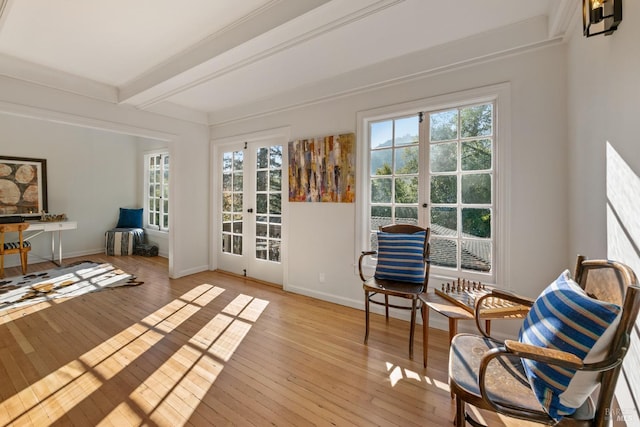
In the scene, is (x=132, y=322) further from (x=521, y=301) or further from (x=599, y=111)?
(x=599, y=111)

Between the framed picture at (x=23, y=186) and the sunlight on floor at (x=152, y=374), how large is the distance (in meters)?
4.10

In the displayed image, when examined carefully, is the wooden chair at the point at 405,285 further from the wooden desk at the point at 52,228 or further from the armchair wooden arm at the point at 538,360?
the wooden desk at the point at 52,228

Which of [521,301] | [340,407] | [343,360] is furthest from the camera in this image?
[343,360]

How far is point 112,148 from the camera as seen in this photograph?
20.2ft

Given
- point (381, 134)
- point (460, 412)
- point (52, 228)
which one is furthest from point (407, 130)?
point (52, 228)

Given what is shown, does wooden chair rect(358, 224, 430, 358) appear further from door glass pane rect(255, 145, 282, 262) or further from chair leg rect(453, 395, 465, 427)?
door glass pane rect(255, 145, 282, 262)

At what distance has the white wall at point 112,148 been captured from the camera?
3230 mm

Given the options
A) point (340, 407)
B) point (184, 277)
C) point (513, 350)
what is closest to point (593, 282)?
point (513, 350)

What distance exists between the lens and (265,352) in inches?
90.2

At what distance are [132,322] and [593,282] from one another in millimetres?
3609

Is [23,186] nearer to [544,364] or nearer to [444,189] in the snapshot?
[444,189]

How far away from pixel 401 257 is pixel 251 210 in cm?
264

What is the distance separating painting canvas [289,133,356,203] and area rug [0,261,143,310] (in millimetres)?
2829

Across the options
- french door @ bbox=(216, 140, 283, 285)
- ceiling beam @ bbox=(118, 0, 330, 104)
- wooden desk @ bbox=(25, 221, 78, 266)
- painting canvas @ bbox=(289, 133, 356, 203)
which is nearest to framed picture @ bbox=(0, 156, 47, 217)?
wooden desk @ bbox=(25, 221, 78, 266)
